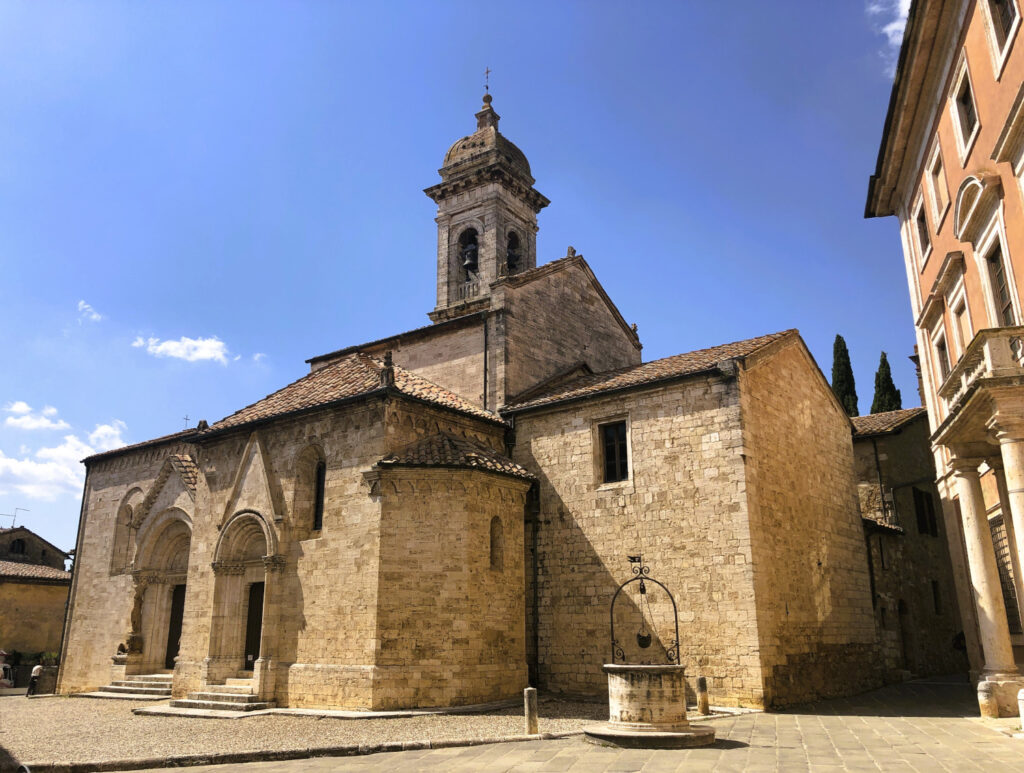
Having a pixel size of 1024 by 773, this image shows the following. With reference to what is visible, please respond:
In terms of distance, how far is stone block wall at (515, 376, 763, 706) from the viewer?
15.9 metres

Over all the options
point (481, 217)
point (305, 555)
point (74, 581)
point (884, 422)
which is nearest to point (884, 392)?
point (884, 422)

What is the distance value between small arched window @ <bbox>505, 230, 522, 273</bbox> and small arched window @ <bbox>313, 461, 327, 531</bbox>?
13568mm

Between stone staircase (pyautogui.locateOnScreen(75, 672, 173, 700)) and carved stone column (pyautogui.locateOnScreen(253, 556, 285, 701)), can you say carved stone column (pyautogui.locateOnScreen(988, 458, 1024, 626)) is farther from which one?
stone staircase (pyautogui.locateOnScreen(75, 672, 173, 700))

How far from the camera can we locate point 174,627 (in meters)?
22.6

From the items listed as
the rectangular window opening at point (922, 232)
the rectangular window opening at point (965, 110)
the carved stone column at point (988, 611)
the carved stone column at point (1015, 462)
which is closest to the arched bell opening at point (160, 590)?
the carved stone column at point (988, 611)

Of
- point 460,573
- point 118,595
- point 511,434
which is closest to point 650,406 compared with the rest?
point 511,434

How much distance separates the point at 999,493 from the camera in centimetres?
1326

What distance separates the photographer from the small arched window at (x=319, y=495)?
18.0 metres

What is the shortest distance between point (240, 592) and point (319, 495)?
3.21 m

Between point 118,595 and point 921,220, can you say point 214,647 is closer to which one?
point 118,595

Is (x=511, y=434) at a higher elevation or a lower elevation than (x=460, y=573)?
higher

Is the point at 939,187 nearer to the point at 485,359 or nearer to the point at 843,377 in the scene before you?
the point at 485,359

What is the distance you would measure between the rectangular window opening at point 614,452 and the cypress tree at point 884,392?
91.0 feet

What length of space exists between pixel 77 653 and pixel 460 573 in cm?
1533
